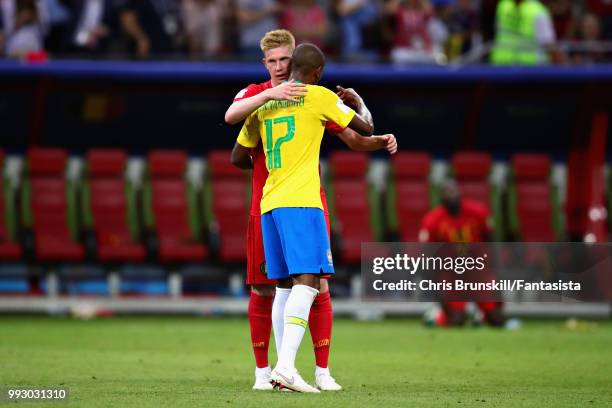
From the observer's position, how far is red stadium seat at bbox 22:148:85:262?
18156mm

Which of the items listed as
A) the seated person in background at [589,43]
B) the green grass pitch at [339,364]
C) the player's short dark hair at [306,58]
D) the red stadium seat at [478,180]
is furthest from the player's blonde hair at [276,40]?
the red stadium seat at [478,180]

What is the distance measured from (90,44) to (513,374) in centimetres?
1007

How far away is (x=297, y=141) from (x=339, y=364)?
125 inches

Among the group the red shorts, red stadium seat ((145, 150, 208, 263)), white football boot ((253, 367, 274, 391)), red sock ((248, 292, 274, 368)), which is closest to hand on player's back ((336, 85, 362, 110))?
the red shorts

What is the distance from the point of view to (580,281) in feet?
28.2

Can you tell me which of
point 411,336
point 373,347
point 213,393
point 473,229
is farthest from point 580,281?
point 473,229

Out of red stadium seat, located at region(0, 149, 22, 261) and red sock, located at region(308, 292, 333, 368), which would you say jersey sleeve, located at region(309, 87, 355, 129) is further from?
red stadium seat, located at region(0, 149, 22, 261)

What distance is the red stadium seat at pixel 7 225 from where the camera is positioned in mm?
17469

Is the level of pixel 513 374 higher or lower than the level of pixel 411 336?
higher

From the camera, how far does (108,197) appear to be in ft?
60.7

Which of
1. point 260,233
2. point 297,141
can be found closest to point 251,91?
point 297,141

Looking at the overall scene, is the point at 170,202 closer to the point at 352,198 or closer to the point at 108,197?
the point at 108,197

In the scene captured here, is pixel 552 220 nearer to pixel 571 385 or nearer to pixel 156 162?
pixel 156 162

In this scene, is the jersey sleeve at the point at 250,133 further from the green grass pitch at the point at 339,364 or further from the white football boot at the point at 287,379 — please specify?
the green grass pitch at the point at 339,364
